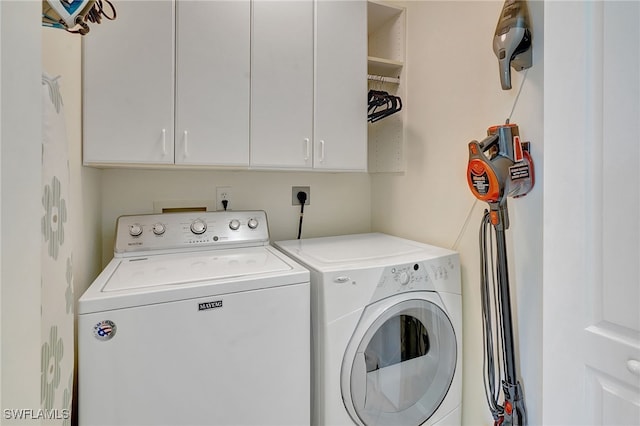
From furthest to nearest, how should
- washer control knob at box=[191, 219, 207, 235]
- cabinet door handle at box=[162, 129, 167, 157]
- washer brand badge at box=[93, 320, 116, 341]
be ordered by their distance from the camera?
washer control knob at box=[191, 219, 207, 235]
cabinet door handle at box=[162, 129, 167, 157]
washer brand badge at box=[93, 320, 116, 341]

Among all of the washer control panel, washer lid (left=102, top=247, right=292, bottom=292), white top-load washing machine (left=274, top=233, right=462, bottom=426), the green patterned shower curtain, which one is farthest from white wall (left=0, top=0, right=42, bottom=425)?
the washer control panel

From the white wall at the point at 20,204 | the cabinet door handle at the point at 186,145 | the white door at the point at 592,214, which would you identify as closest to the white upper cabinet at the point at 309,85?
the cabinet door handle at the point at 186,145

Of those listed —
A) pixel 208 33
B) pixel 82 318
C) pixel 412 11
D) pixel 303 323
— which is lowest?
pixel 303 323

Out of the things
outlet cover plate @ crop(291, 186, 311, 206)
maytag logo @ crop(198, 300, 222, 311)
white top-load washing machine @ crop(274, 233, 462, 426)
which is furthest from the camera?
outlet cover plate @ crop(291, 186, 311, 206)

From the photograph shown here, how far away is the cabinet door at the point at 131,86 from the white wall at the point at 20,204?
867mm

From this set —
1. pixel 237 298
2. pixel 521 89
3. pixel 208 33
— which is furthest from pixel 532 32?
pixel 237 298

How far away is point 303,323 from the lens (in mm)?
1133

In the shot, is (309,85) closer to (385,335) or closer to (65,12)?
(65,12)

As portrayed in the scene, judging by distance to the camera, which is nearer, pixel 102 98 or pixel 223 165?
pixel 102 98

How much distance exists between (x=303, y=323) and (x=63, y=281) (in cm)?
72

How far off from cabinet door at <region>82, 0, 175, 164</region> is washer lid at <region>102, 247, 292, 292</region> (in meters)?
0.42

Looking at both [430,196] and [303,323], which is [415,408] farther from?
[430,196]

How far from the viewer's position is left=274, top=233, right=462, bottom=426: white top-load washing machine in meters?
1.16

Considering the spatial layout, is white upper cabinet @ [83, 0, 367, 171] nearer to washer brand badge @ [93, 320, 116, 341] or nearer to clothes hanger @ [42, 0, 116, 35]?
clothes hanger @ [42, 0, 116, 35]
